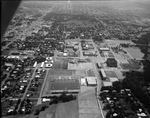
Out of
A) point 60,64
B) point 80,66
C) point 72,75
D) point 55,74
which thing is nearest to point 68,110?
point 72,75

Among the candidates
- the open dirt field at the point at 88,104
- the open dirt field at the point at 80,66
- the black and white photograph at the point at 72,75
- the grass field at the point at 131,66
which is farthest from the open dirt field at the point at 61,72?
the grass field at the point at 131,66

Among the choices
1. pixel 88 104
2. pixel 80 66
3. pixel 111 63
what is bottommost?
pixel 88 104

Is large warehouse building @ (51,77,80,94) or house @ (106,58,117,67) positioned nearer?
large warehouse building @ (51,77,80,94)

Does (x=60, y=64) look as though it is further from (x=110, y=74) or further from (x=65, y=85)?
(x=110, y=74)

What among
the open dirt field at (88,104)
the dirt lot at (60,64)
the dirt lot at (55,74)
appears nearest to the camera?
the open dirt field at (88,104)

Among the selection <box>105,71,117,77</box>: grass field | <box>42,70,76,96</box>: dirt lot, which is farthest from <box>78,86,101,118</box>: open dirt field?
<box>105,71,117,77</box>: grass field

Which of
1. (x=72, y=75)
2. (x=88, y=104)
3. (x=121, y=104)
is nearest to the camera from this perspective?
(x=88, y=104)

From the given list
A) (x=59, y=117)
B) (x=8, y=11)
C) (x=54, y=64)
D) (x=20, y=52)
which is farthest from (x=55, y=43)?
(x=8, y=11)

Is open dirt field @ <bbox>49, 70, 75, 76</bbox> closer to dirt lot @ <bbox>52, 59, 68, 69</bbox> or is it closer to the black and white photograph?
the black and white photograph

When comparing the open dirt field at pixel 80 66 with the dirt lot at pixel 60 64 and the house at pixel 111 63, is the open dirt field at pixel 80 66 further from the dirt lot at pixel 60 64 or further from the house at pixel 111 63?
the house at pixel 111 63

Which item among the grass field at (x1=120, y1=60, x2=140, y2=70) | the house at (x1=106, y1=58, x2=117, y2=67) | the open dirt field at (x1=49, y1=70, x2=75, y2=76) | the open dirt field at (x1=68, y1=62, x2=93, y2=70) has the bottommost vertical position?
the open dirt field at (x1=49, y1=70, x2=75, y2=76)

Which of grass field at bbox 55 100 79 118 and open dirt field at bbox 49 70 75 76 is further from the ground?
open dirt field at bbox 49 70 75 76
